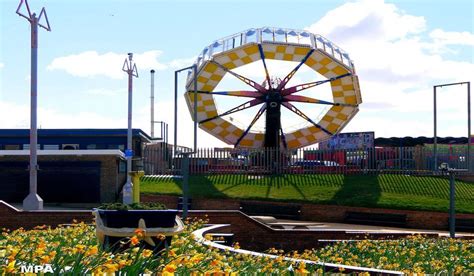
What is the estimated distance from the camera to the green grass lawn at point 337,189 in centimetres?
2795

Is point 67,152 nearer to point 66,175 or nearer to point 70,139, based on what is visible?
point 66,175

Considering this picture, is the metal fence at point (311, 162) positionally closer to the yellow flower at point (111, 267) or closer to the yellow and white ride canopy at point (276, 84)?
the yellow and white ride canopy at point (276, 84)

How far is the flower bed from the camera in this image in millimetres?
4973

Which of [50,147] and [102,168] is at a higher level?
[50,147]

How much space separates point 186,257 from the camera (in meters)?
5.52

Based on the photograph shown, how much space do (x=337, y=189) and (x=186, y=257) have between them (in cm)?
2606

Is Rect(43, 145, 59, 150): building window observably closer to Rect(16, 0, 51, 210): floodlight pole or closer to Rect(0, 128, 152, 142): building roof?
Rect(0, 128, 152, 142): building roof

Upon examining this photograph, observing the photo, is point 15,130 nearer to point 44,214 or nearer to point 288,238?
point 44,214

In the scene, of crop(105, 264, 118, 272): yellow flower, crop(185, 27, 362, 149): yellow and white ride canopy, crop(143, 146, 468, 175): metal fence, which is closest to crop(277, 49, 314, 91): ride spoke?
crop(185, 27, 362, 149): yellow and white ride canopy

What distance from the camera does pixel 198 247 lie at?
10.6 m

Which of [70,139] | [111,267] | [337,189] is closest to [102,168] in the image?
[337,189]

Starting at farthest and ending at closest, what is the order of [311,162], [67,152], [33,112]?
1. [311,162]
2. [67,152]
3. [33,112]

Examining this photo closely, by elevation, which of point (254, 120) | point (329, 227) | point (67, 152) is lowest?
point (329, 227)

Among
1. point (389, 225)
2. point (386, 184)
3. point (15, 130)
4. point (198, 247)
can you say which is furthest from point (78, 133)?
point (198, 247)
